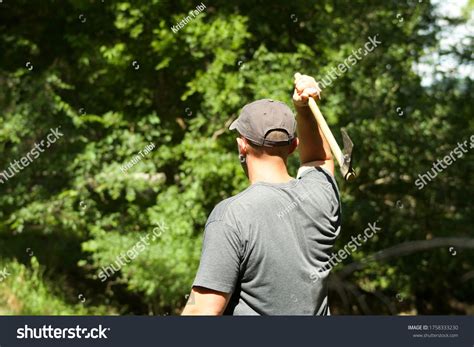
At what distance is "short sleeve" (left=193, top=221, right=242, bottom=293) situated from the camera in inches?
101

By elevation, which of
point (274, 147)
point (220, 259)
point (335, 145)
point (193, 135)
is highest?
point (274, 147)

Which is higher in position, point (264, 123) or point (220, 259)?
point (264, 123)

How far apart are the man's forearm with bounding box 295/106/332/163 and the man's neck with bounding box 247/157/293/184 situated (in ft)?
1.03

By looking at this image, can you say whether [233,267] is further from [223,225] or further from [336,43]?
[336,43]

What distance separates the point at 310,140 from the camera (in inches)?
123

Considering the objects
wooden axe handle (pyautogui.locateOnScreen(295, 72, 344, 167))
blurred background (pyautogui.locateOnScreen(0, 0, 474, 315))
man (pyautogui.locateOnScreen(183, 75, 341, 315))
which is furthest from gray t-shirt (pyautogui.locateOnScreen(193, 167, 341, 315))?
blurred background (pyautogui.locateOnScreen(0, 0, 474, 315))

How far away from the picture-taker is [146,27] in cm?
1186

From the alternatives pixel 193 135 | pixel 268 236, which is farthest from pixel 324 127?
pixel 193 135

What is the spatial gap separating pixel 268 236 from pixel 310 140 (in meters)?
0.61

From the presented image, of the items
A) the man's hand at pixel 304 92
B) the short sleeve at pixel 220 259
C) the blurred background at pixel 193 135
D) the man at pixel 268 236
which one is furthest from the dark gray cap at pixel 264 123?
the blurred background at pixel 193 135

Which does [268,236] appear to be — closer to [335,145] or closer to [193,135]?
[335,145]

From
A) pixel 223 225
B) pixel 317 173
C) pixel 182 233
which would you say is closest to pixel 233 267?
pixel 223 225

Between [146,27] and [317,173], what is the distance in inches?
366

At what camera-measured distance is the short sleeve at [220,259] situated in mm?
2574
